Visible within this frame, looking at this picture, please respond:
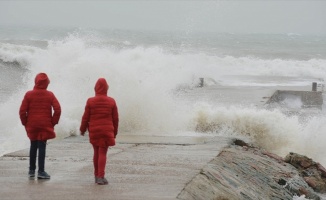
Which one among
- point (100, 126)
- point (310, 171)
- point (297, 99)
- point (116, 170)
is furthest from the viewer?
point (297, 99)

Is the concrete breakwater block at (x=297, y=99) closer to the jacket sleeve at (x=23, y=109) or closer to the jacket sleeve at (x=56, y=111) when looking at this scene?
the jacket sleeve at (x=56, y=111)

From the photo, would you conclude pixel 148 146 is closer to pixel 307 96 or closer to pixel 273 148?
pixel 273 148

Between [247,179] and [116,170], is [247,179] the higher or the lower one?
the lower one

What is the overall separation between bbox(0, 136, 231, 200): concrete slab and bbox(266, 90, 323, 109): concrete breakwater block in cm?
1149

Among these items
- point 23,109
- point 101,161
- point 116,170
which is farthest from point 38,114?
point 116,170

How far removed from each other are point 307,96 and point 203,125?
35.3 ft

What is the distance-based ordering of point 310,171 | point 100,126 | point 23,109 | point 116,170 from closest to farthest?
point 100,126 < point 23,109 < point 116,170 < point 310,171

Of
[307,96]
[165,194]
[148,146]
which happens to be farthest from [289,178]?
[307,96]

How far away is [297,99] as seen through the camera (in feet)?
73.7

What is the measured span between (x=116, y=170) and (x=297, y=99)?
53.0 feet

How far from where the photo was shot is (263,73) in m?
38.8

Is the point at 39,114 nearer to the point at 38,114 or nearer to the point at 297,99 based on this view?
the point at 38,114

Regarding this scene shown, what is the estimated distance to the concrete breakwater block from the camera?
831 inches

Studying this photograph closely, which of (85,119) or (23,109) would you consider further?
(23,109)
